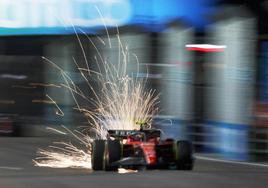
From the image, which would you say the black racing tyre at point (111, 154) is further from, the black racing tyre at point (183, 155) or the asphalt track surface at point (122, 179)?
the black racing tyre at point (183, 155)

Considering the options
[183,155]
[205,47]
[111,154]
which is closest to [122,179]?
[111,154]

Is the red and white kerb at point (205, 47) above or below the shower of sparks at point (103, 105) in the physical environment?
above

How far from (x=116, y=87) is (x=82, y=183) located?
5.87 metres

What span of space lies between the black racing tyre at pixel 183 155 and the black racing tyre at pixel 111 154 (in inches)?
35.1

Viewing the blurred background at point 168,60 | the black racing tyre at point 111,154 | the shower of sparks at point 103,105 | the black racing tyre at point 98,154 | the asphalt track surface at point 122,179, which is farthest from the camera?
the blurred background at point 168,60

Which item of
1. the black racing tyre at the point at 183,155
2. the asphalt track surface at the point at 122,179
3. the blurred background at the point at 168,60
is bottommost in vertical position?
the asphalt track surface at the point at 122,179

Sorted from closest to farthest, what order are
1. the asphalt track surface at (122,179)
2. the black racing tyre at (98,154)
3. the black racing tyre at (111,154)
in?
the asphalt track surface at (122,179)
the black racing tyre at (111,154)
the black racing tyre at (98,154)

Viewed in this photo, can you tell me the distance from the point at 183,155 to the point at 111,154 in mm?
1085

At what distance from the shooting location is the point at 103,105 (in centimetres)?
1463

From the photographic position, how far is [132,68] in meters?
15.8

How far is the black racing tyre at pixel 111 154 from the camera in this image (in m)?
10.0

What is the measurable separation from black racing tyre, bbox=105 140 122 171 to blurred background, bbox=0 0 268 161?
4832mm

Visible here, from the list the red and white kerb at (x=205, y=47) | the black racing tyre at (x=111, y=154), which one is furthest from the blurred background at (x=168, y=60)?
the black racing tyre at (x=111, y=154)

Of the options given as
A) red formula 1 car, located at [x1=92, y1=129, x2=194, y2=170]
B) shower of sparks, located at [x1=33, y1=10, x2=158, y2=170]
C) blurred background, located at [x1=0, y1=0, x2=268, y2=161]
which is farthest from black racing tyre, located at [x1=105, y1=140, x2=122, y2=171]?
blurred background, located at [x1=0, y1=0, x2=268, y2=161]
